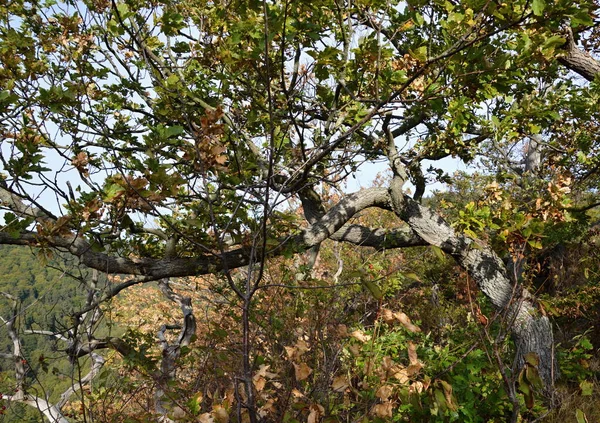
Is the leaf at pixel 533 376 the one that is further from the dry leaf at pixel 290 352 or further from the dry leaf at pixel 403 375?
the dry leaf at pixel 290 352

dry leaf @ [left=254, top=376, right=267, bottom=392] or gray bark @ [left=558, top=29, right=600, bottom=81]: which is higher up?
gray bark @ [left=558, top=29, right=600, bottom=81]

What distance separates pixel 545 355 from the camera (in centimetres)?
520

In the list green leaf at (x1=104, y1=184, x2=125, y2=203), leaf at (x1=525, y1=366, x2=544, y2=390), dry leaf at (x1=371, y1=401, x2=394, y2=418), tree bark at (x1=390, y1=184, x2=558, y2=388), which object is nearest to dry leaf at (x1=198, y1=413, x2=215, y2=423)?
dry leaf at (x1=371, y1=401, x2=394, y2=418)

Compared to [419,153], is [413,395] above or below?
below

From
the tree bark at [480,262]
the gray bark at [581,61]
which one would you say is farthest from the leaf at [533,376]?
the gray bark at [581,61]

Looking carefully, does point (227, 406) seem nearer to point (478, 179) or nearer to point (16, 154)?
point (16, 154)

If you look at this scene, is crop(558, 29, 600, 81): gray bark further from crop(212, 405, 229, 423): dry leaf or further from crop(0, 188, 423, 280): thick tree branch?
crop(212, 405, 229, 423): dry leaf

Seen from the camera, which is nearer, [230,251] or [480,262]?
[230,251]

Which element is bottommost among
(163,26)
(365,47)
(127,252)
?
(127,252)

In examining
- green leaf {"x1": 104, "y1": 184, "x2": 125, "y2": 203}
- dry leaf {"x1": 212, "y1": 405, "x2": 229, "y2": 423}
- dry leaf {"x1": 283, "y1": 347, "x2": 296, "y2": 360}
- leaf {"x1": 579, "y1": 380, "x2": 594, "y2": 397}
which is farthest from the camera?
leaf {"x1": 579, "y1": 380, "x2": 594, "y2": 397}

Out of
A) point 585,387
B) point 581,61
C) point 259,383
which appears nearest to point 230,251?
point 259,383

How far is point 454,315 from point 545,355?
3.25 metres

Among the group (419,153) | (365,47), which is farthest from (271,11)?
(419,153)

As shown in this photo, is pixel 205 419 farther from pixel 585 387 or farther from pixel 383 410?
pixel 585 387
